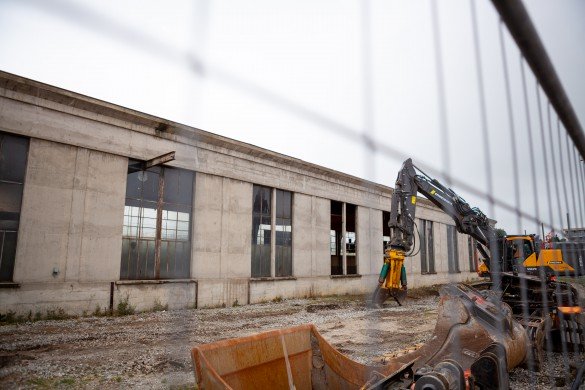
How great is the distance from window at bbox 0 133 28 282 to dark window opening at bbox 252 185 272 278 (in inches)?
320

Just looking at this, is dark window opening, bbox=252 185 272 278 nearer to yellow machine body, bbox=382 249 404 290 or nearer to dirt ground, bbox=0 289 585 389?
dirt ground, bbox=0 289 585 389

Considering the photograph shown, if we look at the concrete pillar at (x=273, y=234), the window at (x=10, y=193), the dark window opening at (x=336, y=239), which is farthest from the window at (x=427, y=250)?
the window at (x=10, y=193)

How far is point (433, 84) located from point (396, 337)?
8.46 m

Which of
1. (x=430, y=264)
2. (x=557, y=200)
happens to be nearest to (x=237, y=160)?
(x=557, y=200)

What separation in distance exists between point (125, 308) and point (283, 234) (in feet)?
24.7

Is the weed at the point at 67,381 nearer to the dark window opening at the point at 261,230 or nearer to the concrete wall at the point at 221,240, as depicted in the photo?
the concrete wall at the point at 221,240

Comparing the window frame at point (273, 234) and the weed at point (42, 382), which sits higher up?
the window frame at point (273, 234)

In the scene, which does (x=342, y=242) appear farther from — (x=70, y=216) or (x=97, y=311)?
(x=70, y=216)

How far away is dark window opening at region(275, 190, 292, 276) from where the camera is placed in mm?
17156

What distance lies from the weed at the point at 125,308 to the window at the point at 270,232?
17.1ft

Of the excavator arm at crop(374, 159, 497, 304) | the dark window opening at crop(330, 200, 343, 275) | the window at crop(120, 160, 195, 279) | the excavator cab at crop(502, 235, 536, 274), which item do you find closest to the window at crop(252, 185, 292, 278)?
the window at crop(120, 160, 195, 279)

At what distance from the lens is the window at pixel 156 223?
12531 mm

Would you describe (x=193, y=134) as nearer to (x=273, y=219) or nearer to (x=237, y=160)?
(x=237, y=160)

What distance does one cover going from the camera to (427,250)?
87.6 ft
